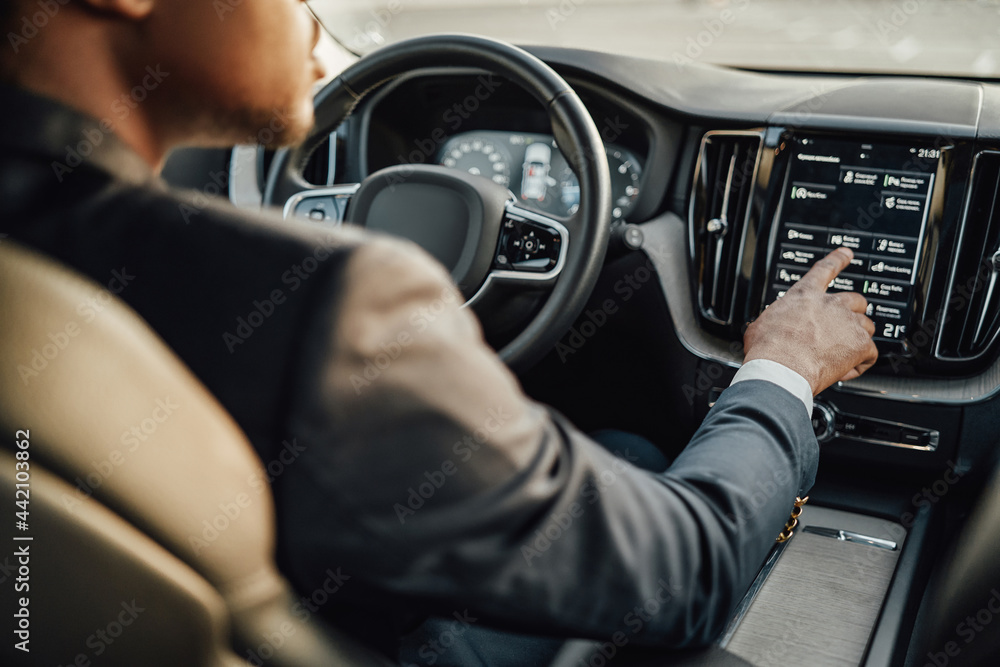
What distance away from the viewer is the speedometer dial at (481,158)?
1.87m

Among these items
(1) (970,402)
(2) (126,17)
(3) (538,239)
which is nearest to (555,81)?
(3) (538,239)

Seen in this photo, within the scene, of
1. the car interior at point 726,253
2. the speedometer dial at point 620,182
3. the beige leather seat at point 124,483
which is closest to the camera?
the beige leather seat at point 124,483

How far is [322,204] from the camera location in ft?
5.23

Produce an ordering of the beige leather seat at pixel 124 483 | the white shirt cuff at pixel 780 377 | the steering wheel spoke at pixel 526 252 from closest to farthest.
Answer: the beige leather seat at pixel 124 483
the white shirt cuff at pixel 780 377
the steering wheel spoke at pixel 526 252

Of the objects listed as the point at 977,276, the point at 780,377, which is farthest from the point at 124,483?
the point at 977,276

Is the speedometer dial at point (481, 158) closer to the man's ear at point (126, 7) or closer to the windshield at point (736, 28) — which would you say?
the windshield at point (736, 28)

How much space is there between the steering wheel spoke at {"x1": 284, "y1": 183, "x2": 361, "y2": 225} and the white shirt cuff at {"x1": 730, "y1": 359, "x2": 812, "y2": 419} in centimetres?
86

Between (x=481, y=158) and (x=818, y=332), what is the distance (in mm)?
983

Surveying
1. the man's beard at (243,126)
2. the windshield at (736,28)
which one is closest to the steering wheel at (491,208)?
the windshield at (736,28)

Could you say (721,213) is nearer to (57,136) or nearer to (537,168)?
(537,168)

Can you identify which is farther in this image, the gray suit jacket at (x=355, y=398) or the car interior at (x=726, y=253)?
the car interior at (x=726, y=253)

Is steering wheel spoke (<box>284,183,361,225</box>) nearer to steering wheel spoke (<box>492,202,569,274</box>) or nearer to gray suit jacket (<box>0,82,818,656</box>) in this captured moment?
steering wheel spoke (<box>492,202,569,274</box>)

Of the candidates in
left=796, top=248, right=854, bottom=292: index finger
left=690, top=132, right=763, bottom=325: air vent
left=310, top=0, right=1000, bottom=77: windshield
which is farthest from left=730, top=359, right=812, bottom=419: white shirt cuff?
left=310, top=0, right=1000, bottom=77: windshield

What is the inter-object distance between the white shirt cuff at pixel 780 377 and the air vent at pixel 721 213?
1.76 ft
